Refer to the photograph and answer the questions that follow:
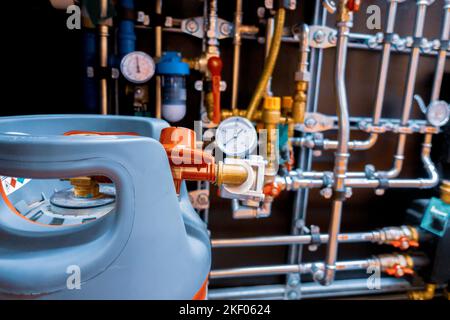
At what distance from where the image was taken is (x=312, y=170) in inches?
42.4

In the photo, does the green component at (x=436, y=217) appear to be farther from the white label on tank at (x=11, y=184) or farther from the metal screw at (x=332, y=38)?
the white label on tank at (x=11, y=184)

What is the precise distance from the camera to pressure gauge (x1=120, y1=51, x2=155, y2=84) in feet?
2.54

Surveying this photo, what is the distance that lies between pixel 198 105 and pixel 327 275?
2.23 ft

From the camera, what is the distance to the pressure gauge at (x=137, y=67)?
2.54ft

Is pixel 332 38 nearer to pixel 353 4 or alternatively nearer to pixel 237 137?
pixel 353 4

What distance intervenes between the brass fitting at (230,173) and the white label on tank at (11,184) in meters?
0.32

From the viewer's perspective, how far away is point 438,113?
100 cm

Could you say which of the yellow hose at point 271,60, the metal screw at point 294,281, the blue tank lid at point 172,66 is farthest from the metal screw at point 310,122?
the metal screw at point 294,281

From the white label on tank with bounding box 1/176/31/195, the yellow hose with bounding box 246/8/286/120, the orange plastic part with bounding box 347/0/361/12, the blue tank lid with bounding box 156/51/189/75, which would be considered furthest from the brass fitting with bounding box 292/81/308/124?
the white label on tank with bounding box 1/176/31/195

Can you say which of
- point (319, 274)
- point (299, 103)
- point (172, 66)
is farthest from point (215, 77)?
point (319, 274)

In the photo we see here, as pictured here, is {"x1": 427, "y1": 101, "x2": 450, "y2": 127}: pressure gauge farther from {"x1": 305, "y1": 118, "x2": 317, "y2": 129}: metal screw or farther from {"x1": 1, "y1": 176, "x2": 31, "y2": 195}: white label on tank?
{"x1": 1, "y1": 176, "x2": 31, "y2": 195}: white label on tank

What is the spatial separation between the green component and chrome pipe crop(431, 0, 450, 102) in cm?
35

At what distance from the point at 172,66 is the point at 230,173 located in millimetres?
486

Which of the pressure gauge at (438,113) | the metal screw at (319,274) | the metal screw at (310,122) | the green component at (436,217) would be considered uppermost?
the pressure gauge at (438,113)
